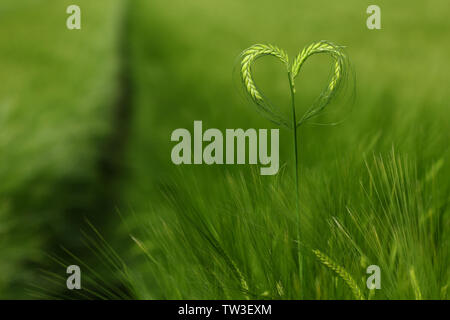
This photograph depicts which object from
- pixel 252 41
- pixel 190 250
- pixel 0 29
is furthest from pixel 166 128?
pixel 0 29

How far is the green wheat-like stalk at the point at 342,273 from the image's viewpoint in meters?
0.28

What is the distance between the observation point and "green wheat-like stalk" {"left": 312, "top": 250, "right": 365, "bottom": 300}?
0.28 m

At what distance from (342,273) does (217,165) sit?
99 mm

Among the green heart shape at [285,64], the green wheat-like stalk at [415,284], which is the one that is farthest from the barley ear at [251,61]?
the green wheat-like stalk at [415,284]

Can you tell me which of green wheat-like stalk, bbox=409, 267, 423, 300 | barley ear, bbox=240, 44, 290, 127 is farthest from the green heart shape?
green wheat-like stalk, bbox=409, 267, 423, 300

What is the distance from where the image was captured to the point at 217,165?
31 cm

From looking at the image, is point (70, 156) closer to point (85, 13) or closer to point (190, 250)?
point (190, 250)

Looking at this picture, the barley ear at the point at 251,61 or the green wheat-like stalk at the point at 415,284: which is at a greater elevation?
the barley ear at the point at 251,61

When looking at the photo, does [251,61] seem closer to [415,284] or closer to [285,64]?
[285,64]

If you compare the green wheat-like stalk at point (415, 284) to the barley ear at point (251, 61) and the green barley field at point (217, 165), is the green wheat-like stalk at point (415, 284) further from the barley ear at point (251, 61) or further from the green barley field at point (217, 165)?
the barley ear at point (251, 61)

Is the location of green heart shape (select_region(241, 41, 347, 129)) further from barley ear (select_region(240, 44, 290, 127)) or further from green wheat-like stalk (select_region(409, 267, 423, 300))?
green wheat-like stalk (select_region(409, 267, 423, 300))

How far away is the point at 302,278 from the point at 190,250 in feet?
0.26
